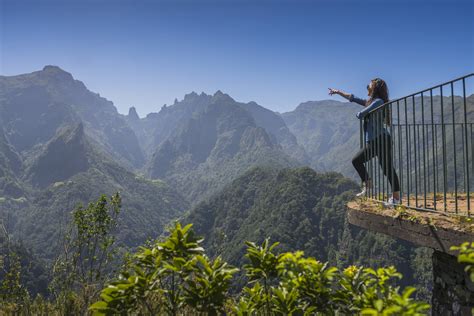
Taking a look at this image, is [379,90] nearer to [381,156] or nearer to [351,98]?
[351,98]

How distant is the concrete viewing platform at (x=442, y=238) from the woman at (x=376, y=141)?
2.40ft

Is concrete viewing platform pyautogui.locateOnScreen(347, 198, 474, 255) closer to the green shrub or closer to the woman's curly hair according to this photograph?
the green shrub

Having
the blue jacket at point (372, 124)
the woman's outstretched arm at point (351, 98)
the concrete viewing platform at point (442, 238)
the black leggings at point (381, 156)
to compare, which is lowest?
the concrete viewing platform at point (442, 238)

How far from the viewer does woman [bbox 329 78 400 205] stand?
5.61 m

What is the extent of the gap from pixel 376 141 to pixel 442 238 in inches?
95.4

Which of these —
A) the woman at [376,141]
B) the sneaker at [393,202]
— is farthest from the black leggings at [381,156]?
the sneaker at [393,202]

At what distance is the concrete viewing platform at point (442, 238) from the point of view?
3666 millimetres

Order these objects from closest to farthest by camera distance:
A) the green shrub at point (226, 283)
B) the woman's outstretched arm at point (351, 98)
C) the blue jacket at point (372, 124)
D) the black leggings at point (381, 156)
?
1. the green shrub at point (226, 283)
2. the black leggings at point (381, 156)
3. the blue jacket at point (372, 124)
4. the woman's outstretched arm at point (351, 98)

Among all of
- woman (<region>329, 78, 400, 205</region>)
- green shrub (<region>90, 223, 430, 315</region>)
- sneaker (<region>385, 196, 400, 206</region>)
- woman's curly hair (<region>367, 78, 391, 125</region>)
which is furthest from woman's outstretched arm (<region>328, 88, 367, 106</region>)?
green shrub (<region>90, 223, 430, 315</region>)

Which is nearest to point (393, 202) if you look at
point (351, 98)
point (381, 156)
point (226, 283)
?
point (381, 156)

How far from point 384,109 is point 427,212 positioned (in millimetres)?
1842

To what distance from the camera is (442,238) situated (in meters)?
3.77

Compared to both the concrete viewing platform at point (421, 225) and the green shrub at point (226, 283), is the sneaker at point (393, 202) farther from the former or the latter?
the green shrub at point (226, 283)

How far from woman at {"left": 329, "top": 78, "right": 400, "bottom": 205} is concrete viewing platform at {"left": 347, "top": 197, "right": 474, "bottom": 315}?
731 mm
